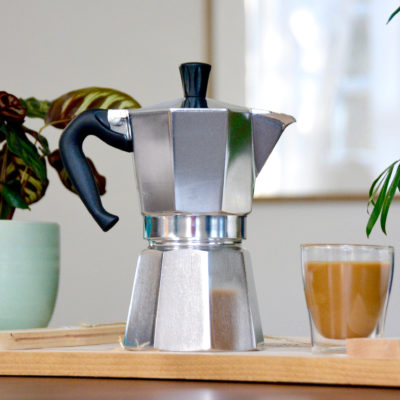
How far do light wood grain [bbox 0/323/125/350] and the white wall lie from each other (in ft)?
2.36

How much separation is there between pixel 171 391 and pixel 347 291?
0.18m

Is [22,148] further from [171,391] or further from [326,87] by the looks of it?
[326,87]

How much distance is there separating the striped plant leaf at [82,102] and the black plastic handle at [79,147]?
0.25m

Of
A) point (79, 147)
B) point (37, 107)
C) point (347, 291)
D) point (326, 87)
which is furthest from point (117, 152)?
point (347, 291)

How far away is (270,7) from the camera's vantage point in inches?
57.6

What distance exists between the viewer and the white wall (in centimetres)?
144

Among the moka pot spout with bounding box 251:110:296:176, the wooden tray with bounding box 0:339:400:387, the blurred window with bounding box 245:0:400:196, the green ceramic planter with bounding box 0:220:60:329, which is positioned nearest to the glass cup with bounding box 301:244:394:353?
the wooden tray with bounding box 0:339:400:387

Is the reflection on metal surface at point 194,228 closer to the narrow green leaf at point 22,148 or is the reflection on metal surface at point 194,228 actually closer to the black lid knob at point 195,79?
the black lid knob at point 195,79

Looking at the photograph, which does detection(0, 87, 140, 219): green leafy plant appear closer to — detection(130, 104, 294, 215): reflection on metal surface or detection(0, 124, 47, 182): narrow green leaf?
detection(0, 124, 47, 182): narrow green leaf

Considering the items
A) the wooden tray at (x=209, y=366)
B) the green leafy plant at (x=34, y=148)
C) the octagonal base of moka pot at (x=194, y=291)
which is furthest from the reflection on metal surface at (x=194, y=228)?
the green leafy plant at (x=34, y=148)

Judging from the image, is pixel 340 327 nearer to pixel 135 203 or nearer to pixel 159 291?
pixel 159 291

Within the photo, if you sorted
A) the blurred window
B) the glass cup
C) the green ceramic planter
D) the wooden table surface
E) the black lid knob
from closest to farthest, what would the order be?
the wooden table surface, the glass cup, the black lid knob, the green ceramic planter, the blurred window

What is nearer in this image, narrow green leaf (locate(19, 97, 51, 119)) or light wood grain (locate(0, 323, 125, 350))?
light wood grain (locate(0, 323, 125, 350))

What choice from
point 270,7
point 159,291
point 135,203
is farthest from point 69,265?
point 159,291
